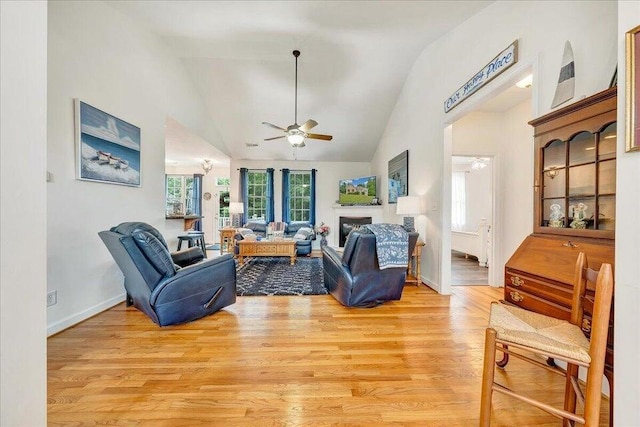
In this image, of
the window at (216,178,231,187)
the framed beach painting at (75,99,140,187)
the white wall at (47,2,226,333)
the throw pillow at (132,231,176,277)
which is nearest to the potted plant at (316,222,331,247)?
the window at (216,178,231,187)

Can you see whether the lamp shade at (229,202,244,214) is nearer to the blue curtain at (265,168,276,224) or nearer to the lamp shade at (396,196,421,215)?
the blue curtain at (265,168,276,224)

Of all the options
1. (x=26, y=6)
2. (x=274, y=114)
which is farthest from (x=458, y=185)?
(x=26, y=6)

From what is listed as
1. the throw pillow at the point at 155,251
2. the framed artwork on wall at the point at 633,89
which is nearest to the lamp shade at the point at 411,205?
the framed artwork on wall at the point at 633,89

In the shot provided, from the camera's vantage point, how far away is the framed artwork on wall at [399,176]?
4620 mm

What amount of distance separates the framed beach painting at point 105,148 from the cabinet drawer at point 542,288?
3.91 meters

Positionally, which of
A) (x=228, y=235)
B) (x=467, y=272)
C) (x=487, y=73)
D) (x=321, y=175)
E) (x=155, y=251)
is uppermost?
(x=487, y=73)

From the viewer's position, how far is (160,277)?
227 centimetres

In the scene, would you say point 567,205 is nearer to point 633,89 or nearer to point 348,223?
point 633,89

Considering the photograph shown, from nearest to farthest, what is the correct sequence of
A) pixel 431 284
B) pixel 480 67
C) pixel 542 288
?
pixel 542 288, pixel 480 67, pixel 431 284

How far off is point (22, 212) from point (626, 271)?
2.25 metres

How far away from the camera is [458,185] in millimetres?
7180

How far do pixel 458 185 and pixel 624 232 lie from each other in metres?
6.80

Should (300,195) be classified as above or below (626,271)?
above

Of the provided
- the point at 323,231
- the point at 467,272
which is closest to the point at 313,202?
the point at 323,231
